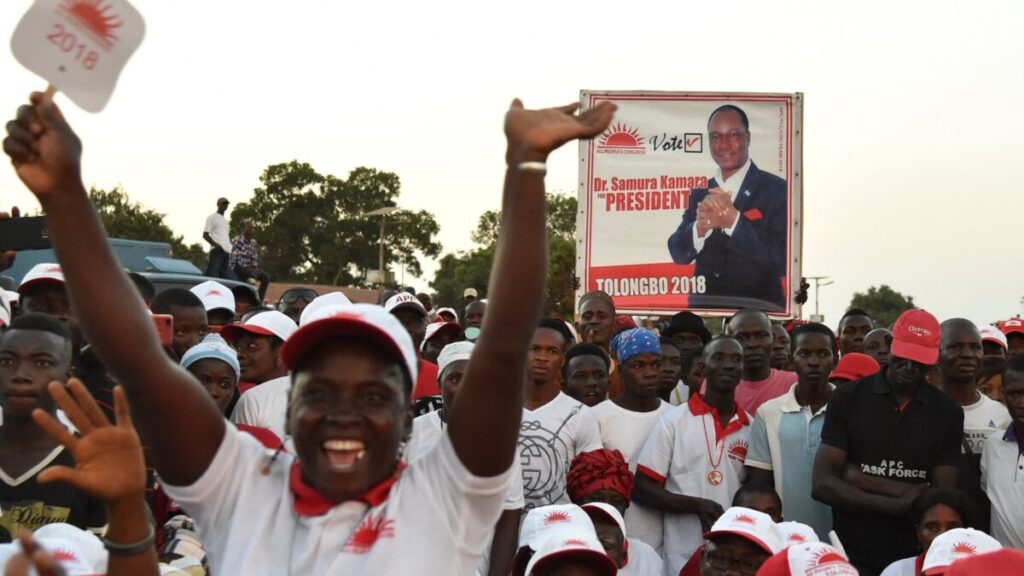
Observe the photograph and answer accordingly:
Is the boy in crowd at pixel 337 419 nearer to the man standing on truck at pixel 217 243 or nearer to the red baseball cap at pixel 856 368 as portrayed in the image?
the red baseball cap at pixel 856 368

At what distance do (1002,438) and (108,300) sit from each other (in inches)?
203

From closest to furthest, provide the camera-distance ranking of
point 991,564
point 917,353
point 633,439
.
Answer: point 991,564, point 917,353, point 633,439

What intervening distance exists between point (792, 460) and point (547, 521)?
1.99 metres

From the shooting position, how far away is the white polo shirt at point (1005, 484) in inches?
245

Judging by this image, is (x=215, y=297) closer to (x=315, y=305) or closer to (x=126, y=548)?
(x=315, y=305)

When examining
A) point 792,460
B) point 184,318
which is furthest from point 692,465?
point 184,318

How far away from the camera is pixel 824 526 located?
6875 mm

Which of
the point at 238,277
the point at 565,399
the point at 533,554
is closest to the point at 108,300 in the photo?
the point at 533,554

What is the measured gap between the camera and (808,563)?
438cm

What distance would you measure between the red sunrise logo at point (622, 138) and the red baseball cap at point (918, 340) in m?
5.96

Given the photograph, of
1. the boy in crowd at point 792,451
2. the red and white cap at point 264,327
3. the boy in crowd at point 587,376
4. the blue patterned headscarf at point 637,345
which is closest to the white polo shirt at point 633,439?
the boy in crowd at point 587,376

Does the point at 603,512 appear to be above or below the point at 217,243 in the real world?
below

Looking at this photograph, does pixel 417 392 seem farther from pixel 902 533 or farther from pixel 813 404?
pixel 902 533

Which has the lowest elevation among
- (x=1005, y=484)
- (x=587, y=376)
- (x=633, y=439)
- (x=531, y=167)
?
(x=1005, y=484)
